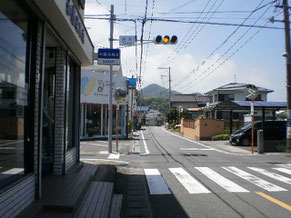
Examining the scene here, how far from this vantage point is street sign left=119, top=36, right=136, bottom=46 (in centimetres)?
1407

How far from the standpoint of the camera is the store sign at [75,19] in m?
5.69

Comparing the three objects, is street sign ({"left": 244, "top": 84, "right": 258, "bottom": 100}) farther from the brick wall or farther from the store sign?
the brick wall

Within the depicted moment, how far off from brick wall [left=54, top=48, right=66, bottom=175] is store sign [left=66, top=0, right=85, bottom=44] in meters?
0.70

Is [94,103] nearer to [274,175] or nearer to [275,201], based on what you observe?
[274,175]

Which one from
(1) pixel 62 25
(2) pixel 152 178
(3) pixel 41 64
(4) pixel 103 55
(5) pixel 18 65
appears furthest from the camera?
(4) pixel 103 55

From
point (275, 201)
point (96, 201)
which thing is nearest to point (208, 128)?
point (275, 201)

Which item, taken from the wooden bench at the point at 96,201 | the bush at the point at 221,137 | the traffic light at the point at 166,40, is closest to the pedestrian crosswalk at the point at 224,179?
the wooden bench at the point at 96,201

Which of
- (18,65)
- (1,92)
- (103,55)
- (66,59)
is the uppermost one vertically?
(103,55)

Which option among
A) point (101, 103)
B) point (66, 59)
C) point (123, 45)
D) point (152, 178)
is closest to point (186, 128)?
point (101, 103)

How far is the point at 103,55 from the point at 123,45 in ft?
4.14

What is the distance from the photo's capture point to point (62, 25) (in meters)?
Result: 5.85

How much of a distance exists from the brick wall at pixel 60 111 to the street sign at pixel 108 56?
6625 mm

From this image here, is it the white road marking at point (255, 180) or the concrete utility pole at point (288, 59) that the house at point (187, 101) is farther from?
the white road marking at point (255, 180)

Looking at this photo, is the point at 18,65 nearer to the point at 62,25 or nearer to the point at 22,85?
the point at 22,85
